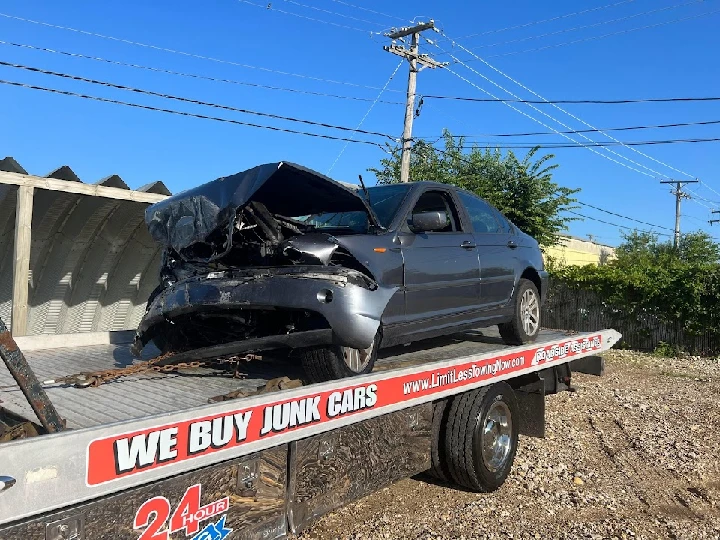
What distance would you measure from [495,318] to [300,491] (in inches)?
116

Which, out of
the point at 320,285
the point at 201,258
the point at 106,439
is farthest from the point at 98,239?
the point at 106,439

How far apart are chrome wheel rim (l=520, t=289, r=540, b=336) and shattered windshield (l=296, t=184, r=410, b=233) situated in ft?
6.07

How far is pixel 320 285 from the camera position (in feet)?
12.5

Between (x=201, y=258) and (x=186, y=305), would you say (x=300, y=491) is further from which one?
(x=201, y=258)

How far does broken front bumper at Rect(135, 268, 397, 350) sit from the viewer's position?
375 centimetres

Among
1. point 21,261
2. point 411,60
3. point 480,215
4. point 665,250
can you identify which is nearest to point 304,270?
point 480,215

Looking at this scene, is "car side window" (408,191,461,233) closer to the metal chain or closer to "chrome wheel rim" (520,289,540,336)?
"chrome wheel rim" (520,289,540,336)

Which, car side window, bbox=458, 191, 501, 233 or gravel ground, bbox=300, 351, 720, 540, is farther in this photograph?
car side window, bbox=458, 191, 501, 233

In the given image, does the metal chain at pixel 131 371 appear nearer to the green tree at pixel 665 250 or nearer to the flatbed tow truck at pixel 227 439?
the flatbed tow truck at pixel 227 439

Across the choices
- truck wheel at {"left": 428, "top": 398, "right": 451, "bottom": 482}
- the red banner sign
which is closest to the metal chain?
the red banner sign

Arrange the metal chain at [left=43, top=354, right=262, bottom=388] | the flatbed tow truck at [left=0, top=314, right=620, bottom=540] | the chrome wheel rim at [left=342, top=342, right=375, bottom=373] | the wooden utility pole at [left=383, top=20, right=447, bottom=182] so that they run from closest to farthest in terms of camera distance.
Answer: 1. the flatbed tow truck at [left=0, top=314, right=620, bottom=540]
2. the metal chain at [left=43, top=354, right=262, bottom=388]
3. the chrome wheel rim at [left=342, top=342, right=375, bottom=373]
4. the wooden utility pole at [left=383, top=20, right=447, bottom=182]

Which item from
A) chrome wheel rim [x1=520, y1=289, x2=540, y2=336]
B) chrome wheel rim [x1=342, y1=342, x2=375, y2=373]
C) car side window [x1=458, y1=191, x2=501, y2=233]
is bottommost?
chrome wheel rim [x1=342, y1=342, x2=375, y2=373]

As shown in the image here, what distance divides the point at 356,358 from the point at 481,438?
1.34m

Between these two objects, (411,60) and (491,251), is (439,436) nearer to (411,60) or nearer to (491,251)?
(491,251)
